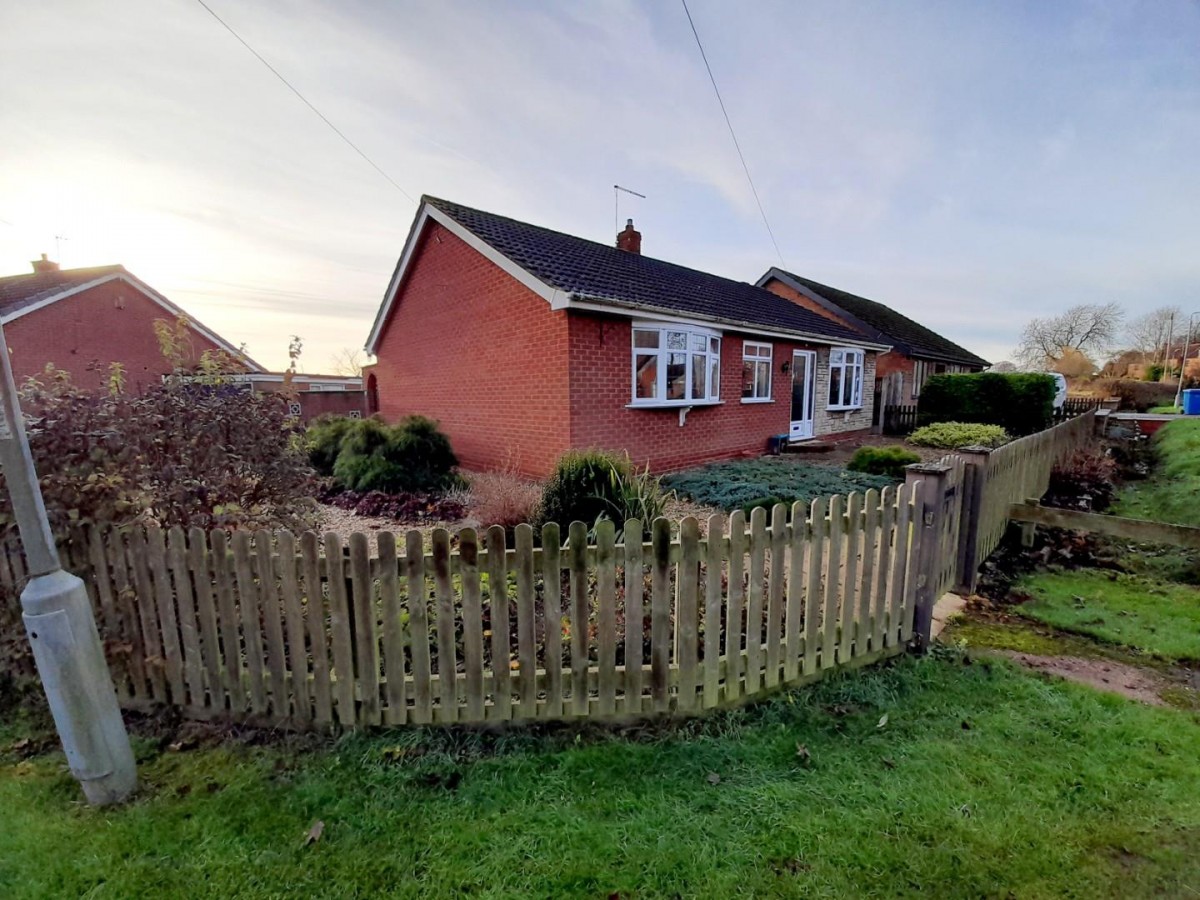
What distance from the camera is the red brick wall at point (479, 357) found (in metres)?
9.17

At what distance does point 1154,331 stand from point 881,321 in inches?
1921

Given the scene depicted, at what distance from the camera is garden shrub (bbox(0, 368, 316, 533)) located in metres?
2.74

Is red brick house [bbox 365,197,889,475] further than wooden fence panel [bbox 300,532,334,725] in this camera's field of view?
Yes

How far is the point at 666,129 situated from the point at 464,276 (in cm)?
496

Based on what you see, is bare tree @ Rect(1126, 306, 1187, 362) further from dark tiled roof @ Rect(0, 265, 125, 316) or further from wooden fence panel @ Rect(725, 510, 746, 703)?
dark tiled roof @ Rect(0, 265, 125, 316)

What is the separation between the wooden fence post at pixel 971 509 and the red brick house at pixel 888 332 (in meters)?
17.0

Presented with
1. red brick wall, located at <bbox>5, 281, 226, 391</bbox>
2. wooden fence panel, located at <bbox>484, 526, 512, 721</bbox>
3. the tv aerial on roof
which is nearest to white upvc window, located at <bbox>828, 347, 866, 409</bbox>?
the tv aerial on roof

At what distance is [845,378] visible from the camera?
16969 mm

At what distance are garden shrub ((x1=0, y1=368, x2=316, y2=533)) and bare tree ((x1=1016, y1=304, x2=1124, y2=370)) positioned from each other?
203 ft

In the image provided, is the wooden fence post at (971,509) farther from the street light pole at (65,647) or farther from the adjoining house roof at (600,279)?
the adjoining house roof at (600,279)

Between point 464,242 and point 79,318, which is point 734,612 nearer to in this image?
point 464,242

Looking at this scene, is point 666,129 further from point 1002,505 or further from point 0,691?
point 0,691

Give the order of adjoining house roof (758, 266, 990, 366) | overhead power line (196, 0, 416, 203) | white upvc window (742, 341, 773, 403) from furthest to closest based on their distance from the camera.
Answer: adjoining house roof (758, 266, 990, 366)
white upvc window (742, 341, 773, 403)
overhead power line (196, 0, 416, 203)

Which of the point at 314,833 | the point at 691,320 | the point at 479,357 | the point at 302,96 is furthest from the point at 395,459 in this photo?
the point at 314,833
